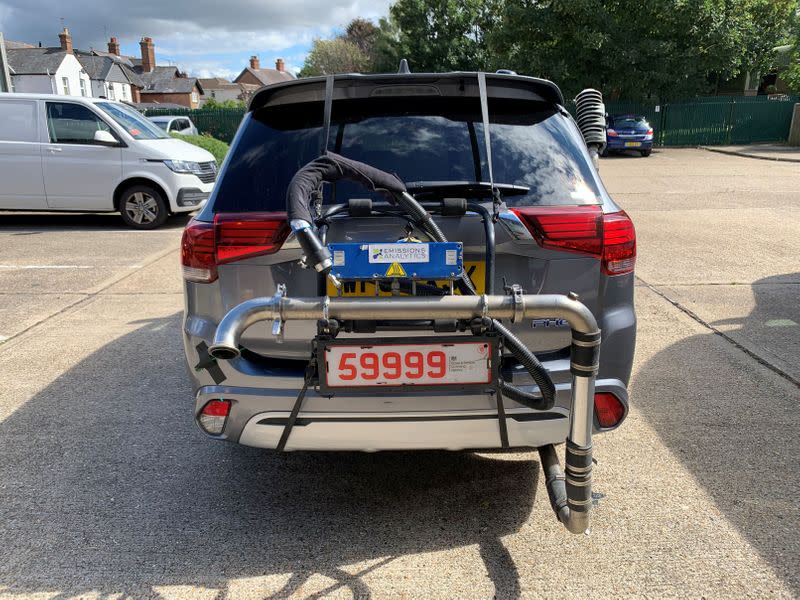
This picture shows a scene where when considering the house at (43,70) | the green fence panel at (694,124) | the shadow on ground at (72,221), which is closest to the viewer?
the shadow on ground at (72,221)

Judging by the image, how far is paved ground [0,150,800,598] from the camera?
2.62 m

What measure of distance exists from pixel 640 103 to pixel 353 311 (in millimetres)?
30411

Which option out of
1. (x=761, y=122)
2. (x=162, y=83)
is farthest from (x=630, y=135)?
(x=162, y=83)

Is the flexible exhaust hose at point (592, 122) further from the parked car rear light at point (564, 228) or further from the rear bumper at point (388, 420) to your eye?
the rear bumper at point (388, 420)

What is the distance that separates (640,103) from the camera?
1156 inches

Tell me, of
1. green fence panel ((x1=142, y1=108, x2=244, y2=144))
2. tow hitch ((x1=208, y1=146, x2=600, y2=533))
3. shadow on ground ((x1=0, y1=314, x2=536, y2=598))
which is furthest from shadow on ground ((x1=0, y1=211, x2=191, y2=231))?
green fence panel ((x1=142, y1=108, x2=244, y2=144))

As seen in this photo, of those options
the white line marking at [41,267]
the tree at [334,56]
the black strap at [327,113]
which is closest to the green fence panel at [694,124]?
the white line marking at [41,267]

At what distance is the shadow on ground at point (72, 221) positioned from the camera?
1102 centimetres

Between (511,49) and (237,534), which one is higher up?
(511,49)

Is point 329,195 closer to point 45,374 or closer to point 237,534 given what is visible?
point 237,534

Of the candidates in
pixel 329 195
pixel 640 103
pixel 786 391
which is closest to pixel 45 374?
pixel 329 195

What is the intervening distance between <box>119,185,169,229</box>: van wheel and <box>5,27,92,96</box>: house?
185 ft

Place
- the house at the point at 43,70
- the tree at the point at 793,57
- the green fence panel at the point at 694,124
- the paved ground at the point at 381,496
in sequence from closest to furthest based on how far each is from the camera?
the paved ground at the point at 381,496 → the tree at the point at 793,57 → the green fence panel at the point at 694,124 → the house at the point at 43,70

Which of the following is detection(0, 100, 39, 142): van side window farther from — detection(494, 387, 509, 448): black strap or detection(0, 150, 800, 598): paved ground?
detection(494, 387, 509, 448): black strap
